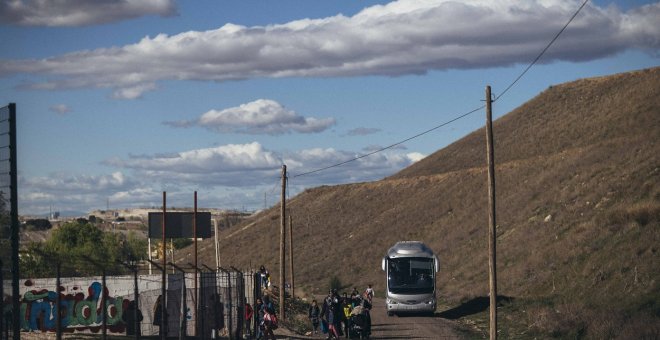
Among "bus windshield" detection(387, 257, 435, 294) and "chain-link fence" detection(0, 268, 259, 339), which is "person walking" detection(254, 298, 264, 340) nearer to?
"chain-link fence" detection(0, 268, 259, 339)

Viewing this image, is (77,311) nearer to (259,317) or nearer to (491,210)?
(259,317)

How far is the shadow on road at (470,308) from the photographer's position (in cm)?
5188

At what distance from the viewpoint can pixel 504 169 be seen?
101m

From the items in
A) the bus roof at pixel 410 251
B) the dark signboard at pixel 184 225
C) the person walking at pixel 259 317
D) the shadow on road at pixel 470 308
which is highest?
the dark signboard at pixel 184 225

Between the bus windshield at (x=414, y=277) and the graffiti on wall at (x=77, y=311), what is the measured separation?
52.7ft

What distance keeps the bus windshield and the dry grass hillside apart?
2.88 metres

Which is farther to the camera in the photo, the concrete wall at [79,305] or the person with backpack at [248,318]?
the concrete wall at [79,305]

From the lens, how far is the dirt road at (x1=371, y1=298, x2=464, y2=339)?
39312mm

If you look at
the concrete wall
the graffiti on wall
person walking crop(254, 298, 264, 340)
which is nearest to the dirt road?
person walking crop(254, 298, 264, 340)

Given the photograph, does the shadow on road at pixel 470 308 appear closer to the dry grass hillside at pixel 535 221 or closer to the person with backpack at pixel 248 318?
the dry grass hillside at pixel 535 221

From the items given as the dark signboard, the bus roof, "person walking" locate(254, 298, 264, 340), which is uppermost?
the dark signboard

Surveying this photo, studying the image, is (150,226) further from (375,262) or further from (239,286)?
(375,262)

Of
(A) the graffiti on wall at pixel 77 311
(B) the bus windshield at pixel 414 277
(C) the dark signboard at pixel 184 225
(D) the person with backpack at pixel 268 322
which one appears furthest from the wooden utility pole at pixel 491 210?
(C) the dark signboard at pixel 184 225

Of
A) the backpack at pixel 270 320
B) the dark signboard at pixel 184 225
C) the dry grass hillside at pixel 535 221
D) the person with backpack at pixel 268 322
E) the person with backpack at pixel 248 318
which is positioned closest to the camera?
the person with backpack at pixel 268 322
